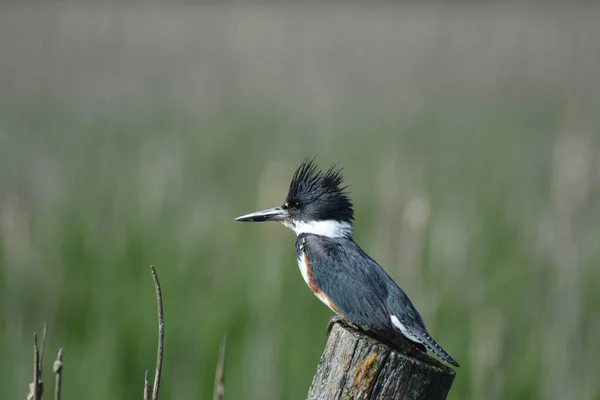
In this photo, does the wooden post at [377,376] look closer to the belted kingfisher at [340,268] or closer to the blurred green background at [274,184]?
the belted kingfisher at [340,268]

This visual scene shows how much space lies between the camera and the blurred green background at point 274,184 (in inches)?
147

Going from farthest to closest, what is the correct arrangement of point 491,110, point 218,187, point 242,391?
point 491,110, point 218,187, point 242,391

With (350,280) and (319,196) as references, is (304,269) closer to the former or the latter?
(350,280)

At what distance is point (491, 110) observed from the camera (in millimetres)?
9594

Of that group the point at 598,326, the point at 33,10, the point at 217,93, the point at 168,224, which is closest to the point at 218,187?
the point at 168,224

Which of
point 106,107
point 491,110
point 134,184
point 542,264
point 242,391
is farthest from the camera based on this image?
point 491,110

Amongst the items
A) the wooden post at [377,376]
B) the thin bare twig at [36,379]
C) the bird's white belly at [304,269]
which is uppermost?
the bird's white belly at [304,269]

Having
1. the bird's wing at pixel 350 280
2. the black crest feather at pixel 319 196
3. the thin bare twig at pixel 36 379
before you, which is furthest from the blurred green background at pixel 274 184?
the thin bare twig at pixel 36 379

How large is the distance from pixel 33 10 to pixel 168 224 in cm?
654

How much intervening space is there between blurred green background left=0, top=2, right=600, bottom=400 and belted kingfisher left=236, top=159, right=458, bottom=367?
687mm

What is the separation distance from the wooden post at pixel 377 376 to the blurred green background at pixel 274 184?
3.79ft

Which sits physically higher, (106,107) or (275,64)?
(275,64)

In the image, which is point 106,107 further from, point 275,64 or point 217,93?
point 275,64

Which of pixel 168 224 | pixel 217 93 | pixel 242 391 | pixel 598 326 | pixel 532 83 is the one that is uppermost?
pixel 532 83
